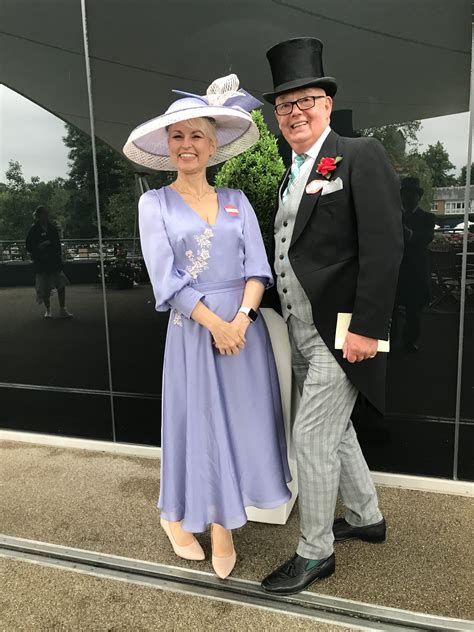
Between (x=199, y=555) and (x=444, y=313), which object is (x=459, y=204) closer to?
(x=444, y=313)

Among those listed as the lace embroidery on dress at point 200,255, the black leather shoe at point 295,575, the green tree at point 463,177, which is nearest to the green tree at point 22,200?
the lace embroidery on dress at point 200,255

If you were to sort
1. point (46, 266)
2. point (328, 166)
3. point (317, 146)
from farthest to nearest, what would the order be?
point (46, 266)
point (317, 146)
point (328, 166)

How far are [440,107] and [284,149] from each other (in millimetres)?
800

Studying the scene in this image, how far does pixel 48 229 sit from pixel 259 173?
1602 millimetres

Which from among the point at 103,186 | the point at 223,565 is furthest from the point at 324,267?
the point at 103,186

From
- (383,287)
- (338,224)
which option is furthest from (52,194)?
(383,287)

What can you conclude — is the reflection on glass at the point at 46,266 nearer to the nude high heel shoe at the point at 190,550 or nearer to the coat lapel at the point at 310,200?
the nude high heel shoe at the point at 190,550

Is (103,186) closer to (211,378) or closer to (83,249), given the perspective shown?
(83,249)

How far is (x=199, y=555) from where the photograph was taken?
7.07 feet

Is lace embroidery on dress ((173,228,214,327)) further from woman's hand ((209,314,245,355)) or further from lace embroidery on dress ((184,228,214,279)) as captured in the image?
woman's hand ((209,314,245,355))

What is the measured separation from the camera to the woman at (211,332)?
72.8 inches

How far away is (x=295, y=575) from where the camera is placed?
195cm

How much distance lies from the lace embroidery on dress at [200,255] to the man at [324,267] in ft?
0.94

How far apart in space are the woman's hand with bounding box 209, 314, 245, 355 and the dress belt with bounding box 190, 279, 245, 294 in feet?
0.42
